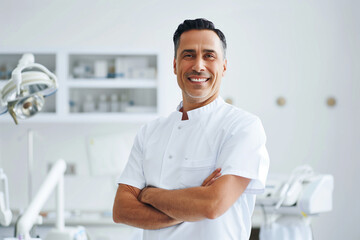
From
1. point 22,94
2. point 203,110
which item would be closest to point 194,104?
point 203,110

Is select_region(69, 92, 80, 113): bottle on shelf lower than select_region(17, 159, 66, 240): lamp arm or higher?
higher

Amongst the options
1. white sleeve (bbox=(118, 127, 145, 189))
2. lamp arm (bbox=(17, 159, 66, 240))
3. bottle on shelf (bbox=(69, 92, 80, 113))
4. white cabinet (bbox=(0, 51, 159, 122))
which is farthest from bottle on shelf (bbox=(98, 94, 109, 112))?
white sleeve (bbox=(118, 127, 145, 189))

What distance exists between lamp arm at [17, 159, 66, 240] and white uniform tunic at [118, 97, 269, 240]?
0.56 m

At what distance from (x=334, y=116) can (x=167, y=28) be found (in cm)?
164

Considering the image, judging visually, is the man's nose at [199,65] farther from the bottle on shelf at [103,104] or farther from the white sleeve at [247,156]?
the bottle on shelf at [103,104]

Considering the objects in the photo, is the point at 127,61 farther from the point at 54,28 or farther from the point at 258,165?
the point at 258,165

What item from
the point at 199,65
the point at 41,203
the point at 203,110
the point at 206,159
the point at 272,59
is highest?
the point at 272,59

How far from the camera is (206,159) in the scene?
1420 mm

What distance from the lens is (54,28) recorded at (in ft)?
13.2

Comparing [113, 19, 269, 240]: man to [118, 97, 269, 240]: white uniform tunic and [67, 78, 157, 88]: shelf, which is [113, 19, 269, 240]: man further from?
[67, 78, 157, 88]: shelf

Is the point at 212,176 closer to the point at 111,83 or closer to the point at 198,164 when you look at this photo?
the point at 198,164

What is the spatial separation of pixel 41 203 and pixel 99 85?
5.88 ft

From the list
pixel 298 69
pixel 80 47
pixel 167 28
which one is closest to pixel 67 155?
pixel 80 47

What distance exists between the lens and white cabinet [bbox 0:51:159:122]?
3695 millimetres
